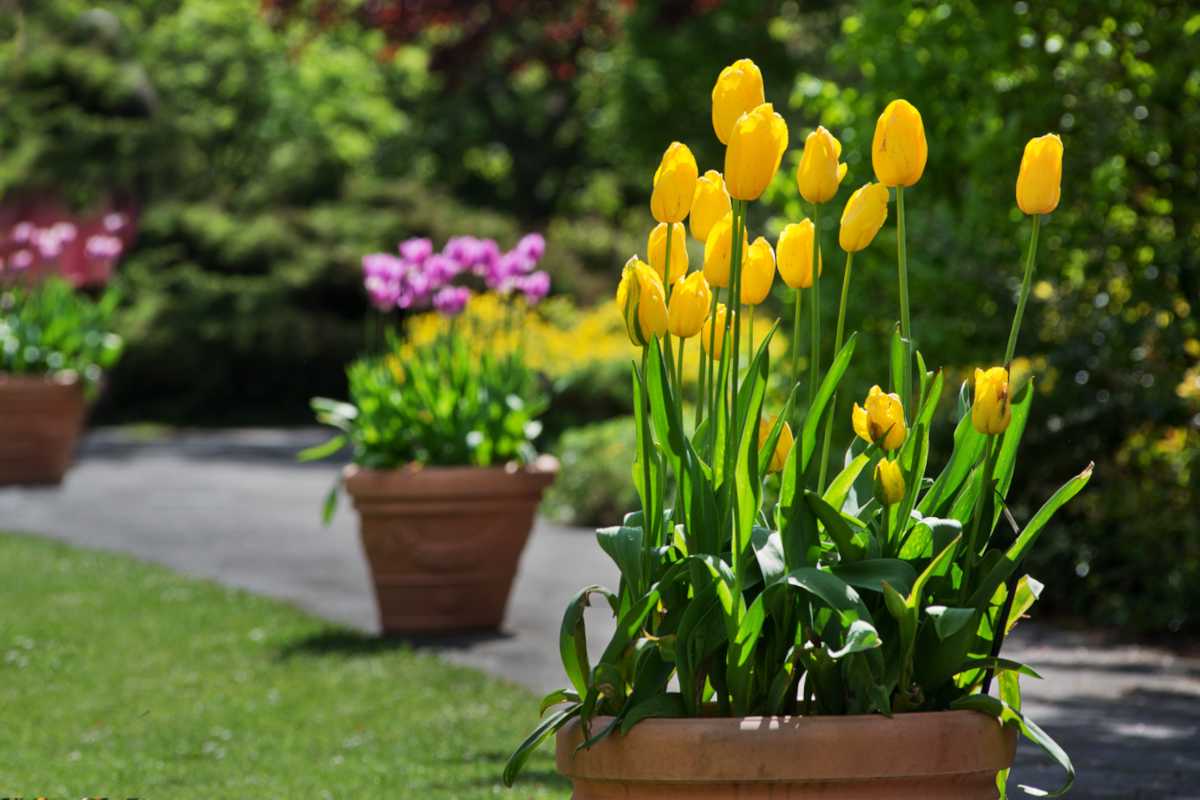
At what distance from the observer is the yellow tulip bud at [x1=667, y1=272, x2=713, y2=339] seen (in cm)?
291

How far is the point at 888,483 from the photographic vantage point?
2795mm

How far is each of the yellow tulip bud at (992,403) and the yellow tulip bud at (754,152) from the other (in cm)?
45

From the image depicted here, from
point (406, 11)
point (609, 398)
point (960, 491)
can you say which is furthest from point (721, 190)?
point (406, 11)

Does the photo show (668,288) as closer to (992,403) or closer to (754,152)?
(754,152)

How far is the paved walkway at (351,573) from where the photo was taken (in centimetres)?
520

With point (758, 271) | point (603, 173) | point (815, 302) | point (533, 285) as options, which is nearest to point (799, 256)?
point (758, 271)

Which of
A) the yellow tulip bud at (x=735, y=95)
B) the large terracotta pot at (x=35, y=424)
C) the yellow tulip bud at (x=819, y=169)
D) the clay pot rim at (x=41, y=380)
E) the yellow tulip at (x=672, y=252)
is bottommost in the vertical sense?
the large terracotta pot at (x=35, y=424)

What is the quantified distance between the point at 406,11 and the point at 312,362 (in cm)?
589

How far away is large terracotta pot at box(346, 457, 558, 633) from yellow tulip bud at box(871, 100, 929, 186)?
4500mm

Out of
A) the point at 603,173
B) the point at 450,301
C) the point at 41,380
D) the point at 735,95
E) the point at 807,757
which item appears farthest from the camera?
the point at 603,173

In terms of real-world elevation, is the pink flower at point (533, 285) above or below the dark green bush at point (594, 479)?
above

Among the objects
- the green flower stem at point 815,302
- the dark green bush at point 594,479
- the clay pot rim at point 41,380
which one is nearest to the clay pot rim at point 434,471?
the dark green bush at point 594,479

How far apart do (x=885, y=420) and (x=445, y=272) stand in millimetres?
4464

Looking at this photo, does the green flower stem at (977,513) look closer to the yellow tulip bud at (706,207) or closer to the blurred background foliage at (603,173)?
the yellow tulip bud at (706,207)
